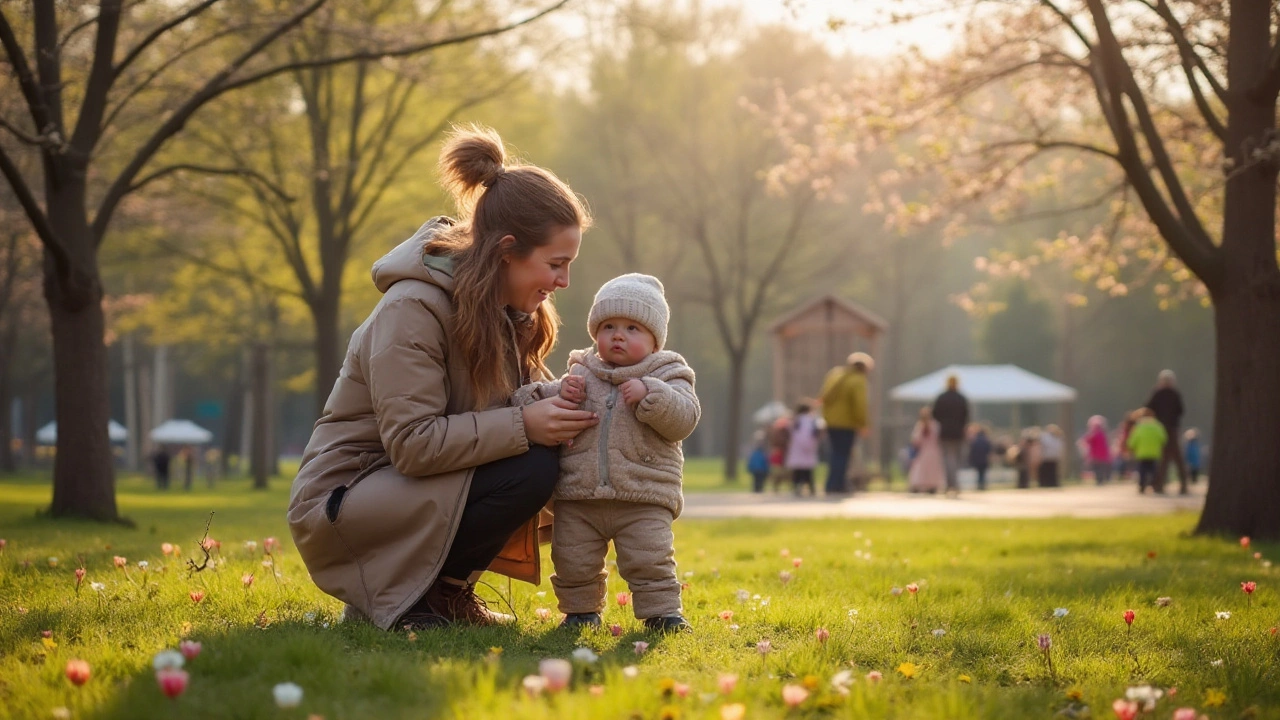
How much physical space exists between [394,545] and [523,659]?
2.89 feet

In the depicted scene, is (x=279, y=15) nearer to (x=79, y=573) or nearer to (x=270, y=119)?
(x=270, y=119)

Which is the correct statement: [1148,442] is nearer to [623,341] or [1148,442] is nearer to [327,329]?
[327,329]

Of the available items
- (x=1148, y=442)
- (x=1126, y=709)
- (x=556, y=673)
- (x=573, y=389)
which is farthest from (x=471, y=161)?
(x=1148, y=442)

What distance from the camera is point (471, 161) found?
15.6ft

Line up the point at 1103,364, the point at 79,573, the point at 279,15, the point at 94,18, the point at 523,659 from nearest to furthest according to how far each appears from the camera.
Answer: the point at 523,659
the point at 79,573
the point at 94,18
the point at 279,15
the point at 1103,364

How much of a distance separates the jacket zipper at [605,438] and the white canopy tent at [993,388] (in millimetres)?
29468

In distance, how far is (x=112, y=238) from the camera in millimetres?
23188

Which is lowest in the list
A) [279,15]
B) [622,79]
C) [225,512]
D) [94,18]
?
[225,512]

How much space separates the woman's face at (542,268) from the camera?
4.71 metres

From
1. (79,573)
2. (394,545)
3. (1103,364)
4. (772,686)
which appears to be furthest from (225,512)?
(1103,364)

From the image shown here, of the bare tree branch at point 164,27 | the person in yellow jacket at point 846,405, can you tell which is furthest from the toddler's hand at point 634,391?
the person in yellow jacket at point 846,405

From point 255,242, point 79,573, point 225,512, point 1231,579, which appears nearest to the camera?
point 79,573

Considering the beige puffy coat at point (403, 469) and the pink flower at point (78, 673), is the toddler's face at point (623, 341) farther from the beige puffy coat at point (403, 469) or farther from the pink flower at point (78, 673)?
the pink flower at point (78, 673)

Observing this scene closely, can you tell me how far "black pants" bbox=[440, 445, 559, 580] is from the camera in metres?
4.52
